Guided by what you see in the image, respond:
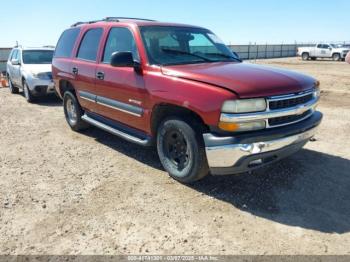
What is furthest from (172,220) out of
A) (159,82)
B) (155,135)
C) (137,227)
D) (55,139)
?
(55,139)

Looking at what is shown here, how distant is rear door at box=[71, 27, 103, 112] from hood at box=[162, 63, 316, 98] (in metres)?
1.85

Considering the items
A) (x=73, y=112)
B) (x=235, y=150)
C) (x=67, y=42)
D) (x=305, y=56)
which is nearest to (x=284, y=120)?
(x=235, y=150)

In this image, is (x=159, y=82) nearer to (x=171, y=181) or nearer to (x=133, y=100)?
→ (x=133, y=100)

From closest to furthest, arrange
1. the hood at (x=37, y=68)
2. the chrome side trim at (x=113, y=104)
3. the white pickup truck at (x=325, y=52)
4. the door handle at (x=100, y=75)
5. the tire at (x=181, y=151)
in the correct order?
the tire at (x=181, y=151) → the chrome side trim at (x=113, y=104) → the door handle at (x=100, y=75) → the hood at (x=37, y=68) → the white pickup truck at (x=325, y=52)

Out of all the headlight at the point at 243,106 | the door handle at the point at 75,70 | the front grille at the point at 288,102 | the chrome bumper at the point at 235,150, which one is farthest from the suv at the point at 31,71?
the front grille at the point at 288,102

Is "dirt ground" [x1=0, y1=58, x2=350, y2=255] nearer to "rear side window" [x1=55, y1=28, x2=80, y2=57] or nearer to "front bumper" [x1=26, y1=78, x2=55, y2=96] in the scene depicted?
"rear side window" [x1=55, y1=28, x2=80, y2=57]

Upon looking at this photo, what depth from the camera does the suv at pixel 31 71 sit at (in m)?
10.1

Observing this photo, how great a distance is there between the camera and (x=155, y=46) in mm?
4656

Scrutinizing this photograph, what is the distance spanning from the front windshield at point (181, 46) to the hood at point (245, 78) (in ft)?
0.90

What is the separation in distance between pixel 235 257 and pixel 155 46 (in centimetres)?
294

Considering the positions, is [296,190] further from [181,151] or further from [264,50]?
[264,50]

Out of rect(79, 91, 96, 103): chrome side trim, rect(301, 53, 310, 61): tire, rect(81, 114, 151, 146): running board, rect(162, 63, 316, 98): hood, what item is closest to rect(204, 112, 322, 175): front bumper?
rect(162, 63, 316, 98): hood

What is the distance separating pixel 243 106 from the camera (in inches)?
138

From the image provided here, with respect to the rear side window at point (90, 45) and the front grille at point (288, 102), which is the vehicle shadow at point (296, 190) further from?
the rear side window at point (90, 45)
